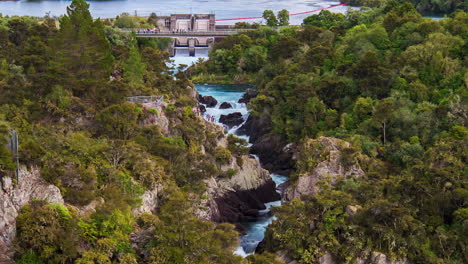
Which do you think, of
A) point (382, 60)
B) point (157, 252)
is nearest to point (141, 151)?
point (157, 252)

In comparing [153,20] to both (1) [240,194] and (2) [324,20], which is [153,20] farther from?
(1) [240,194]

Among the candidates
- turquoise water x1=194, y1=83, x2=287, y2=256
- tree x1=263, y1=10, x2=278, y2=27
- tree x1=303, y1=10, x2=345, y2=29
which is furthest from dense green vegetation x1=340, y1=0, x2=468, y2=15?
turquoise water x1=194, y1=83, x2=287, y2=256

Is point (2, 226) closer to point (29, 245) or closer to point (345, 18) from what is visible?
point (29, 245)

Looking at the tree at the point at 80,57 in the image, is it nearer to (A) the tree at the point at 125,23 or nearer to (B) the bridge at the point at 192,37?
(B) the bridge at the point at 192,37

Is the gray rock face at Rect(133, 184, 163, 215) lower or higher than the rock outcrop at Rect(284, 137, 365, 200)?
lower

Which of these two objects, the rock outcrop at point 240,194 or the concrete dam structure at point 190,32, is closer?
the rock outcrop at point 240,194

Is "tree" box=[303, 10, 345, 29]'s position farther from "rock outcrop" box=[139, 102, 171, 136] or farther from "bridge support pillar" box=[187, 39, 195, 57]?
"rock outcrop" box=[139, 102, 171, 136]

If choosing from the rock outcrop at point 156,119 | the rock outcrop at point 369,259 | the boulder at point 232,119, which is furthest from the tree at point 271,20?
the rock outcrop at point 369,259
